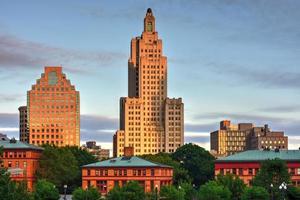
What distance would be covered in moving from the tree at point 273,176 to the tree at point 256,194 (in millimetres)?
6189

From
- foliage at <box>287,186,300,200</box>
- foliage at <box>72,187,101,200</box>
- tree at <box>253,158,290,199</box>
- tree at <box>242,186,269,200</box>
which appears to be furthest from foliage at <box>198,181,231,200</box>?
foliage at <box>72,187,101,200</box>

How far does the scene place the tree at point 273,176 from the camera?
18425 cm

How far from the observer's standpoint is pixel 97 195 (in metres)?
187

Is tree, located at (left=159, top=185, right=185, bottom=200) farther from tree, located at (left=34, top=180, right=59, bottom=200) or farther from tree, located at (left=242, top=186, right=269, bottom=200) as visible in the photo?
tree, located at (left=34, top=180, right=59, bottom=200)

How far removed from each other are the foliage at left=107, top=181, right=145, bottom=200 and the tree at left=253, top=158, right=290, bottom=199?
2551 cm

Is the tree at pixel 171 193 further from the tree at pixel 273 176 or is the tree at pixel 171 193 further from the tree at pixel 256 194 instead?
the tree at pixel 273 176

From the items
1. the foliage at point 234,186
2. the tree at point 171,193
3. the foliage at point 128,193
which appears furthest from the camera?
the foliage at point 234,186

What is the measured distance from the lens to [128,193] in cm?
17600

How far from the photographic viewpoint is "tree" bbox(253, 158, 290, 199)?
604 feet

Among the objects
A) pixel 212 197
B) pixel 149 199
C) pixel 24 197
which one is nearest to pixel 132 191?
pixel 149 199

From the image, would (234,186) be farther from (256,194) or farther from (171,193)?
(256,194)

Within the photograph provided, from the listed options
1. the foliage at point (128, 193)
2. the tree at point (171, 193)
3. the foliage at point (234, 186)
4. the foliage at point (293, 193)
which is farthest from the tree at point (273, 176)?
the foliage at point (128, 193)

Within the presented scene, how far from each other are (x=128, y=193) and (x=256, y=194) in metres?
25.2

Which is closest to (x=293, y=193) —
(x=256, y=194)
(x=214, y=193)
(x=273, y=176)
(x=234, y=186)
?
(x=273, y=176)
